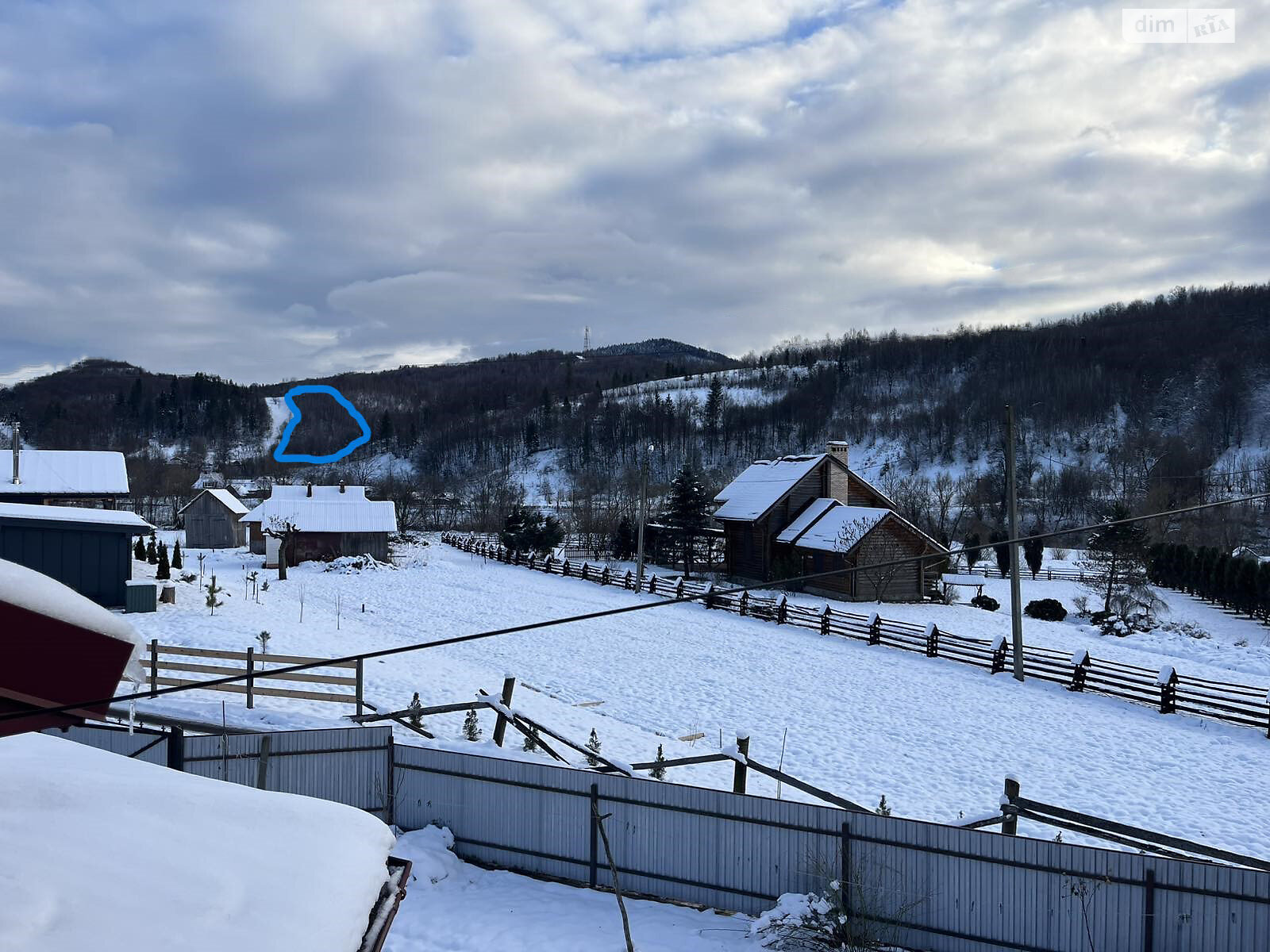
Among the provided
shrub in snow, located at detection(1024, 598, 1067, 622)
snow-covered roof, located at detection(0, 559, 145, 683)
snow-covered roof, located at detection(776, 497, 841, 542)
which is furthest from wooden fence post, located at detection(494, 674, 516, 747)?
snow-covered roof, located at detection(776, 497, 841, 542)

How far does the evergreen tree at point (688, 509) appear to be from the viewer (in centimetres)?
4153

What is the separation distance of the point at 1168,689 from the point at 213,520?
51.9m

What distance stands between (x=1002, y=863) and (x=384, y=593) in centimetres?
2839

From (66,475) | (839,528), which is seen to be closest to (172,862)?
(839,528)

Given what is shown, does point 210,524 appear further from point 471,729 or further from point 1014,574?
point 1014,574

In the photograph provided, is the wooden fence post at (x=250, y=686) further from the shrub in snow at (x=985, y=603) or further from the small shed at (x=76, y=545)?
the shrub in snow at (x=985, y=603)

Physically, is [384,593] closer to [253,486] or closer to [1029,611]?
[1029,611]

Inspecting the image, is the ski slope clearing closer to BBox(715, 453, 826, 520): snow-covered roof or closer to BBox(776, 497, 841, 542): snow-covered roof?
BBox(776, 497, 841, 542): snow-covered roof

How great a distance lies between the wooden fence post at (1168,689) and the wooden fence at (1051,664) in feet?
0.06

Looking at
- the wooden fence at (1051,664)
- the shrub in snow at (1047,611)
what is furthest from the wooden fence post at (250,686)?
the shrub in snow at (1047,611)

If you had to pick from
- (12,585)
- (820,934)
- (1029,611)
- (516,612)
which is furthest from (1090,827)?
(1029,611)

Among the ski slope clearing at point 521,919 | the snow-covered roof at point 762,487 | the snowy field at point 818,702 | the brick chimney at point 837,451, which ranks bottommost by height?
the ski slope clearing at point 521,919

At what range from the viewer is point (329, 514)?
145 ft

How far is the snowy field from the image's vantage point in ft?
41.4
